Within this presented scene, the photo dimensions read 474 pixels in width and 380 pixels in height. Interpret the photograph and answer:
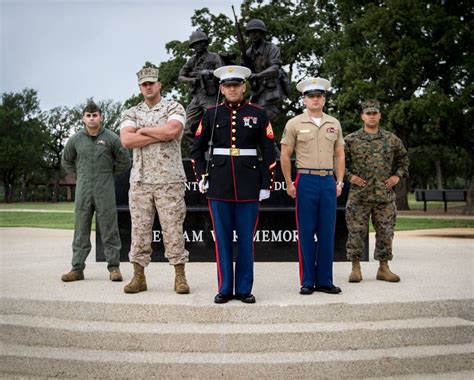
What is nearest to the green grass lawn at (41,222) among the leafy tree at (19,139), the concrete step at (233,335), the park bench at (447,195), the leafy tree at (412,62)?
the leafy tree at (412,62)

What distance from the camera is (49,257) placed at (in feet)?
29.2

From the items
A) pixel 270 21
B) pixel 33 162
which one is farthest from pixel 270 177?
pixel 33 162

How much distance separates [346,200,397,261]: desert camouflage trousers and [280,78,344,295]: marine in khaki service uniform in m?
0.73

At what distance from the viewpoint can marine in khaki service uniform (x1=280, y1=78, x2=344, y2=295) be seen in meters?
5.43

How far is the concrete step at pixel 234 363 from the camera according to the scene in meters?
4.17

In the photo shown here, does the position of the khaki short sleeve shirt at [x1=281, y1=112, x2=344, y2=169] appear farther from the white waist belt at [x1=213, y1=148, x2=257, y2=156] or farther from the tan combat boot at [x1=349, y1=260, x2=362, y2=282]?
the tan combat boot at [x1=349, y1=260, x2=362, y2=282]

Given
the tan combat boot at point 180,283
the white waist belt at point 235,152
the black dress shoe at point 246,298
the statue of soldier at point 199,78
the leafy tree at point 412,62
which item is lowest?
the black dress shoe at point 246,298

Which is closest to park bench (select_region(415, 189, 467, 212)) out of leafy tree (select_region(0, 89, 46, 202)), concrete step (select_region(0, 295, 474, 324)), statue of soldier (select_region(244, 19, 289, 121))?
statue of soldier (select_region(244, 19, 289, 121))

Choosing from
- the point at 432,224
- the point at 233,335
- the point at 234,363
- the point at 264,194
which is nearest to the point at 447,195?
the point at 432,224

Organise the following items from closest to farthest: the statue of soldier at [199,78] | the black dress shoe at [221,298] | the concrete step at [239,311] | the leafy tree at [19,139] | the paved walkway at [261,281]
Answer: the concrete step at [239,311], the black dress shoe at [221,298], the paved walkway at [261,281], the statue of soldier at [199,78], the leafy tree at [19,139]

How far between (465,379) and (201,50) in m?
6.04

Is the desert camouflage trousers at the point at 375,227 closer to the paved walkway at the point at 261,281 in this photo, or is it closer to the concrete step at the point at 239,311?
the paved walkway at the point at 261,281

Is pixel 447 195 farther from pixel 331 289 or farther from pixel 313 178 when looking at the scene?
pixel 313 178

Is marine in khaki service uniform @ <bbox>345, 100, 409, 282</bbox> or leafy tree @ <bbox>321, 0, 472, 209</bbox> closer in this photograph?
marine in khaki service uniform @ <bbox>345, 100, 409, 282</bbox>
